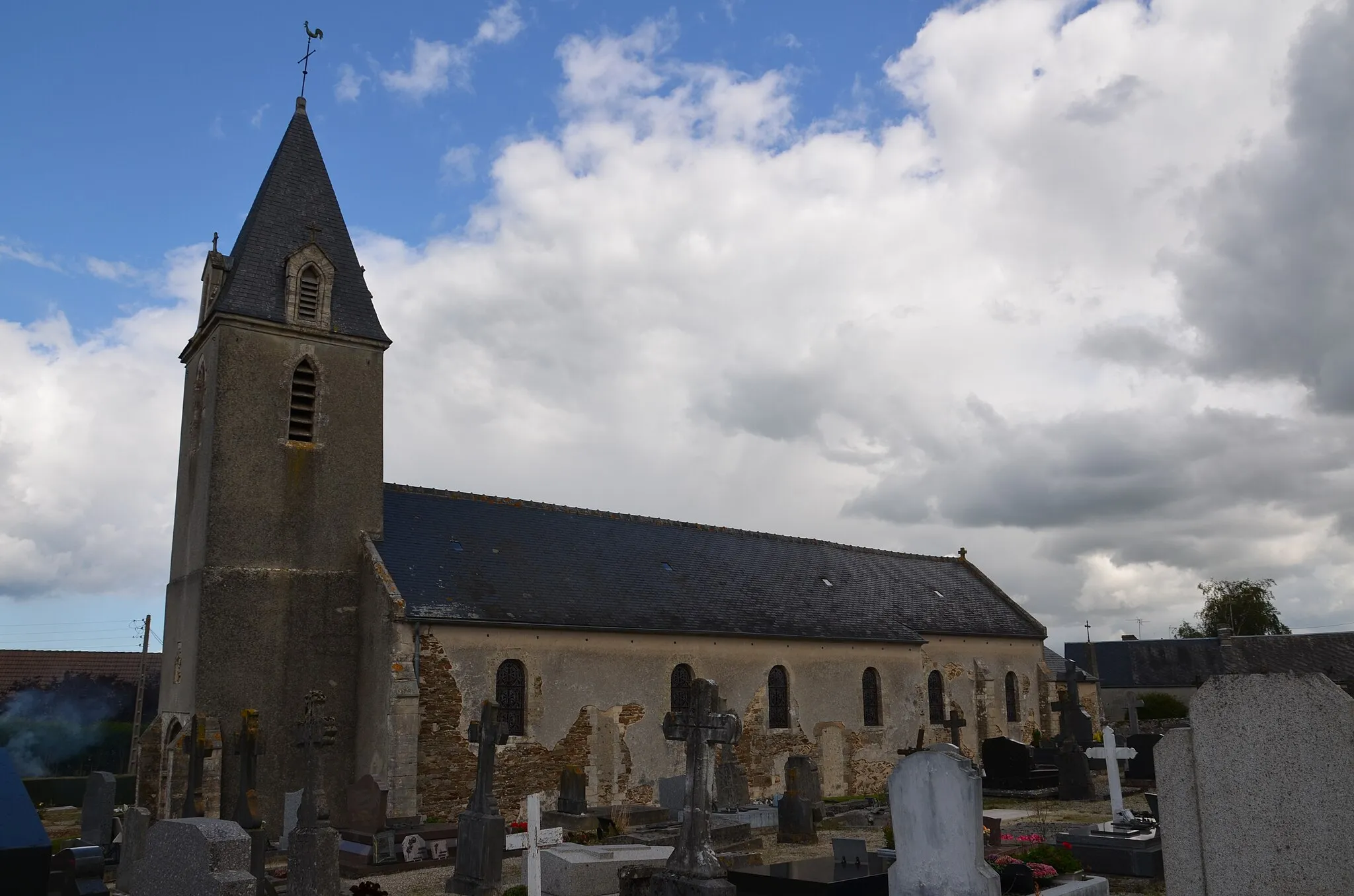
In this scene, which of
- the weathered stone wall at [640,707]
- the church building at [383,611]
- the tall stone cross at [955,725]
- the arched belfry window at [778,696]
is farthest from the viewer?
the arched belfry window at [778,696]

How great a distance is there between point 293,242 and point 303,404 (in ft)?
12.1

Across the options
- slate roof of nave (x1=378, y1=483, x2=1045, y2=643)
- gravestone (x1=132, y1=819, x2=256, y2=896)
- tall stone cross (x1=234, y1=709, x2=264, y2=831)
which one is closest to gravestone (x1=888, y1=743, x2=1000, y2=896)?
gravestone (x1=132, y1=819, x2=256, y2=896)

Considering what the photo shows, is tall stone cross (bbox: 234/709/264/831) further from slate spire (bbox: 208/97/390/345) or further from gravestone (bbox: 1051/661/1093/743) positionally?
gravestone (bbox: 1051/661/1093/743)

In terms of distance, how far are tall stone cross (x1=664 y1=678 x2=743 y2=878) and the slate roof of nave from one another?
9.21 meters

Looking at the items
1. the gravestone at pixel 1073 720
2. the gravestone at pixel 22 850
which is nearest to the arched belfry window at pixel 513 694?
the gravestone at pixel 1073 720

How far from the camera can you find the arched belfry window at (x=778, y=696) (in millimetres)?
22609

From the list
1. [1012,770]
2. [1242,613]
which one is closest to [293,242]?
[1012,770]

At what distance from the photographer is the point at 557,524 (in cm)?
2348

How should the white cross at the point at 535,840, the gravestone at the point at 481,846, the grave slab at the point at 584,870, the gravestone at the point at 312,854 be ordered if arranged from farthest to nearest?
the gravestone at the point at 481,846 < the grave slab at the point at 584,870 < the gravestone at the point at 312,854 < the white cross at the point at 535,840

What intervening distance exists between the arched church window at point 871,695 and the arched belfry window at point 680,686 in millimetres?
5496

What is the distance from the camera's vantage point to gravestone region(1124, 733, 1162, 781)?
2070cm

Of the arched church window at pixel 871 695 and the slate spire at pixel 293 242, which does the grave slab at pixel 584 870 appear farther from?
the arched church window at pixel 871 695

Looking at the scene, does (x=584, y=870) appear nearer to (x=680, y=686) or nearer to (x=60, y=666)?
(x=680, y=686)

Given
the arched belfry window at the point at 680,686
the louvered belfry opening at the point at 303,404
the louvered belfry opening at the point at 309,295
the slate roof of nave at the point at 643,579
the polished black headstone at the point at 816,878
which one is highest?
the louvered belfry opening at the point at 309,295
